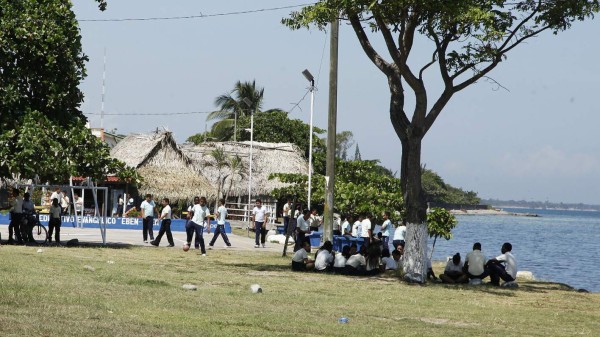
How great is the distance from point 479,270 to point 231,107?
57.6 m

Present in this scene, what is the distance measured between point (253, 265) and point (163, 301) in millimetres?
10080

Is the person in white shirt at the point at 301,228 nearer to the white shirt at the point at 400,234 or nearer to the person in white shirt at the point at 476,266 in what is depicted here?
the white shirt at the point at 400,234

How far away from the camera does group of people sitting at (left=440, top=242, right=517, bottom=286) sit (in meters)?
23.2

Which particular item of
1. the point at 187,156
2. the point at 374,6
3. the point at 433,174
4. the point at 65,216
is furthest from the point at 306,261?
the point at 433,174

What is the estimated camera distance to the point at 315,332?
42.3 feet

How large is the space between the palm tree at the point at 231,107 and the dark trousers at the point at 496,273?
5595 cm

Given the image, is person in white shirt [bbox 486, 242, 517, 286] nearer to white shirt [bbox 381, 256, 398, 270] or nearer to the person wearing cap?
the person wearing cap

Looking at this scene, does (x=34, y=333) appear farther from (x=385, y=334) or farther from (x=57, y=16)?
(x=57, y=16)

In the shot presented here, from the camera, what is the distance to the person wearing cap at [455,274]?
910 inches

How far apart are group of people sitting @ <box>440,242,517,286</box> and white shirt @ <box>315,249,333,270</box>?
8.16ft

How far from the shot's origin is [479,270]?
23391 mm

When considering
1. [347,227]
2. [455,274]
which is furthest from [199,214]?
[455,274]

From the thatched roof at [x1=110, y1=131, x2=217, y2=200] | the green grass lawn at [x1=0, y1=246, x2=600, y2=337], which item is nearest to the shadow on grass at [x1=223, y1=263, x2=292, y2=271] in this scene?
the green grass lawn at [x1=0, y1=246, x2=600, y2=337]

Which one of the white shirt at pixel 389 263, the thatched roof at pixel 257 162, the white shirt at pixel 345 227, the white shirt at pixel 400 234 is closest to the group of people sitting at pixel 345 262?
the white shirt at pixel 389 263
